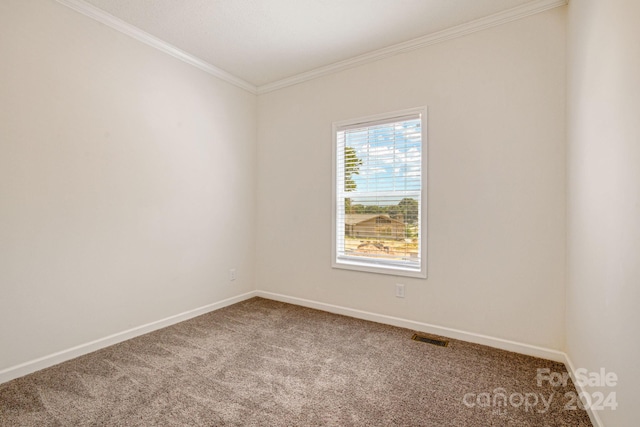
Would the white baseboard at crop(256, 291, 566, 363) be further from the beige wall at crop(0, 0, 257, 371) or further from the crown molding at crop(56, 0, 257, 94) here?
the crown molding at crop(56, 0, 257, 94)

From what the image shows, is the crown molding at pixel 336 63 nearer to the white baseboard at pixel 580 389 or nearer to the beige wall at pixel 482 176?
the beige wall at pixel 482 176

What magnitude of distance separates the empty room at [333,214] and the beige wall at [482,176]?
2 cm

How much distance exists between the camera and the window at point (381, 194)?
9.46 feet

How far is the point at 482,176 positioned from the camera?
252 centimetres

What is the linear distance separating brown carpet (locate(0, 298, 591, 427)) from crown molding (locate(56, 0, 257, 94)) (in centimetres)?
267

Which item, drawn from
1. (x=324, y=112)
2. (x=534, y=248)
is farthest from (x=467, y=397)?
(x=324, y=112)

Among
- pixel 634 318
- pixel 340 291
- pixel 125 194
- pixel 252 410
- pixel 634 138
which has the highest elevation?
pixel 634 138

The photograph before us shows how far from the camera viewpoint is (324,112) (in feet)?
11.2

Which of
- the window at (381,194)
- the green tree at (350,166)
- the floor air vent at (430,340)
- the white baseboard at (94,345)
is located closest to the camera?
the white baseboard at (94,345)

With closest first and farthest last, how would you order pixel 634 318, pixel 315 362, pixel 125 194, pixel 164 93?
pixel 634 318
pixel 315 362
pixel 125 194
pixel 164 93

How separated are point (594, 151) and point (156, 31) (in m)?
3.42

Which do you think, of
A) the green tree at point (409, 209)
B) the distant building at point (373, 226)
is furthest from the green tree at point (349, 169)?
the green tree at point (409, 209)

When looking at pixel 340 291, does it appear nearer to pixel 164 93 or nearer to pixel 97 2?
pixel 164 93

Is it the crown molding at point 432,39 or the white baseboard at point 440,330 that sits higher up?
the crown molding at point 432,39
